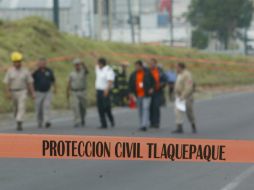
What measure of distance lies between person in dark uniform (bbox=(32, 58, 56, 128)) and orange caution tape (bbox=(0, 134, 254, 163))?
14.6 m

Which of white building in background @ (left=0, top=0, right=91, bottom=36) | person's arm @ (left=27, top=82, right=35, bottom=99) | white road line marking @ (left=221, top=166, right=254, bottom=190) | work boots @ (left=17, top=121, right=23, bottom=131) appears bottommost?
work boots @ (left=17, top=121, right=23, bottom=131)

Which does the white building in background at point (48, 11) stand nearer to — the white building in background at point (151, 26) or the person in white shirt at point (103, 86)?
the person in white shirt at point (103, 86)

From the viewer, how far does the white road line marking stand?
41.2 feet

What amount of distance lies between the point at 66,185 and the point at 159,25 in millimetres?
90183

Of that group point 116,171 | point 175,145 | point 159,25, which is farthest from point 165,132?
point 159,25

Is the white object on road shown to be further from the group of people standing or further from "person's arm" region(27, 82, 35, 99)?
"person's arm" region(27, 82, 35, 99)

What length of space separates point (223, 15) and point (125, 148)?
241ft

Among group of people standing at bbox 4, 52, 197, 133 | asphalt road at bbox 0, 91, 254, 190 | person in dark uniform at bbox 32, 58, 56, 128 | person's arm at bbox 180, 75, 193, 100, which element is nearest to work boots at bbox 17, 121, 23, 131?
group of people standing at bbox 4, 52, 197, 133

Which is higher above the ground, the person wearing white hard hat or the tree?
the tree

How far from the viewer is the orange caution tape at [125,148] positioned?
8.86m

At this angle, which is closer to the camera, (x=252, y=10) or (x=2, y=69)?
(x=2, y=69)

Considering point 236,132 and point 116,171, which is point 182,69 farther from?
point 116,171

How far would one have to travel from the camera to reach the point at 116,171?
14328 millimetres

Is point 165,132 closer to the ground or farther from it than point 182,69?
closer to the ground
